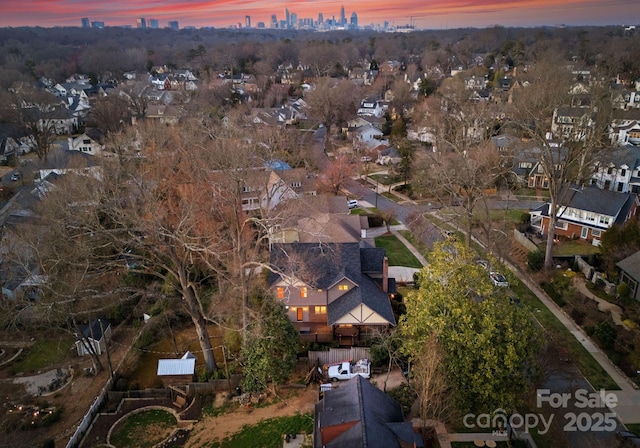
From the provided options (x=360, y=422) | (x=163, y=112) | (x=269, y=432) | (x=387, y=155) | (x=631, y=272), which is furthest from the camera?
(x=163, y=112)

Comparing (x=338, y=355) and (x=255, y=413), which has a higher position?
(x=338, y=355)

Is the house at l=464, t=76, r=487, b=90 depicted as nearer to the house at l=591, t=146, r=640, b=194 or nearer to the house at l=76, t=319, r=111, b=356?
the house at l=591, t=146, r=640, b=194

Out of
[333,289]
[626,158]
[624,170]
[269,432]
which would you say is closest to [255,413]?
[269,432]

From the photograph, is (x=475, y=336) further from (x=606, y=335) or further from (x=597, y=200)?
(x=597, y=200)

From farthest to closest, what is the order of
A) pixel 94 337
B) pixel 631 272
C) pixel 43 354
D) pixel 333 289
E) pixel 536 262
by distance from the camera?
pixel 536 262
pixel 631 272
pixel 333 289
pixel 43 354
pixel 94 337

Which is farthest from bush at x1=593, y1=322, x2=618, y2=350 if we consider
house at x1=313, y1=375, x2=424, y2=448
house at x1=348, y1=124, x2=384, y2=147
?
house at x1=348, y1=124, x2=384, y2=147

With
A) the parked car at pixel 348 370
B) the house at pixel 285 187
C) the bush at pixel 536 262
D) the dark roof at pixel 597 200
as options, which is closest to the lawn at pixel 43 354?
the parked car at pixel 348 370
